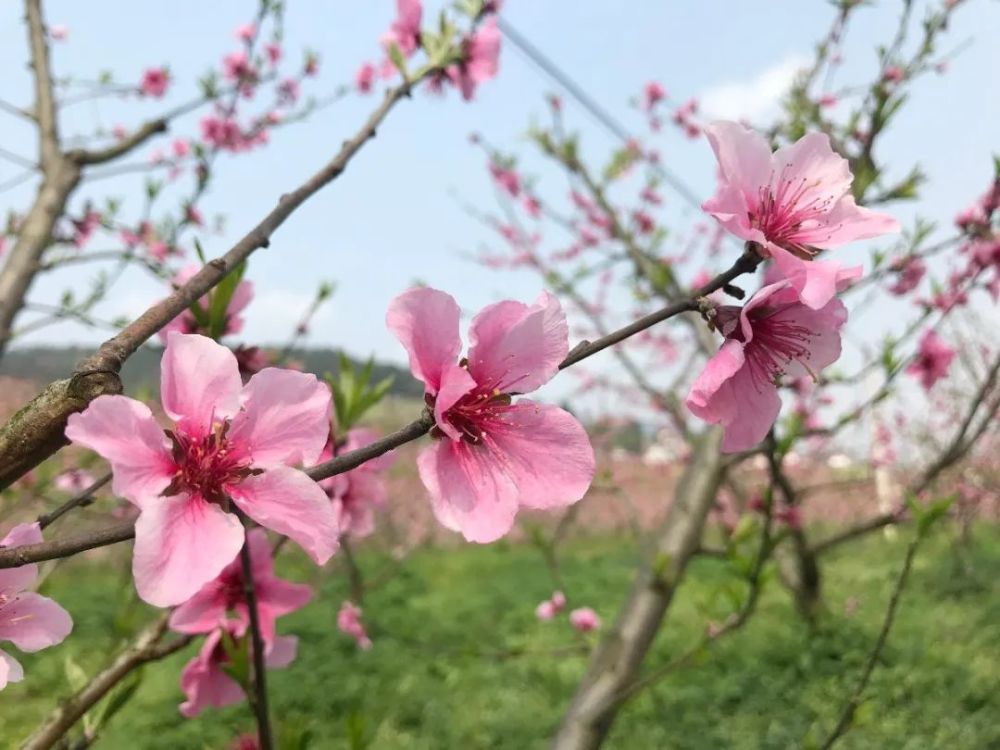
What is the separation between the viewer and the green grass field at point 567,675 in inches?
129

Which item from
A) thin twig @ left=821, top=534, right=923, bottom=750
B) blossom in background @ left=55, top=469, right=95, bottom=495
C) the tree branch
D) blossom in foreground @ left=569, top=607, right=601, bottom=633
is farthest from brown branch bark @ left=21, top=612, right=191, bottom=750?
blossom in foreground @ left=569, top=607, right=601, bottom=633

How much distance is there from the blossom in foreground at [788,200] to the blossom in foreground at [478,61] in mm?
914

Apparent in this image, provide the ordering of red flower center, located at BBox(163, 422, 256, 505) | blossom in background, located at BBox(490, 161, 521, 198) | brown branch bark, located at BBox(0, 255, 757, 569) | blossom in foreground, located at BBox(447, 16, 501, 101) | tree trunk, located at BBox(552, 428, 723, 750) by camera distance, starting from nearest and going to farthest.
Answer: brown branch bark, located at BBox(0, 255, 757, 569) < red flower center, located at BBox(163, 422, 256, 505) < blossom in foreground, located at BBox(447, 16, 501, 101) < tree trunk, located at BBox(552, 428, 723, 750) < blossom in background, located at BBox(490, 161, 521, 198)

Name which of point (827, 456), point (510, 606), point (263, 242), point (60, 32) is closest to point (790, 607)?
point (510, 606)

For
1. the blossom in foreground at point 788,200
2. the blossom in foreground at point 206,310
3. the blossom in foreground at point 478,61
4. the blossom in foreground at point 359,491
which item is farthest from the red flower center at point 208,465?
the blossom in foreground at point 478,61

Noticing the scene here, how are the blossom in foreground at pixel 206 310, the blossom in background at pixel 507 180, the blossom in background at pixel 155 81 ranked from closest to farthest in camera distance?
1. the blossom in foreground at pixel 206 310
2. the blossom in background at pixel 155 81
3. the blossom in background at pixel 507 180

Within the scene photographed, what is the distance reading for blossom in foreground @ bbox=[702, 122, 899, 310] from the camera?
2.05ft

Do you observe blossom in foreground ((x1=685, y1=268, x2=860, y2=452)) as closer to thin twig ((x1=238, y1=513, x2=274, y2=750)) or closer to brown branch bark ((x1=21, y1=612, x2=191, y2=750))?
thin twig ((x1=238, y1=513, x2=274, y2=750))

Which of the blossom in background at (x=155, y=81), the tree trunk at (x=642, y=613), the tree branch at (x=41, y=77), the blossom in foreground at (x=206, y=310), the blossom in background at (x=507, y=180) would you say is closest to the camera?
the blossom in foreground at (x=206, y=310)

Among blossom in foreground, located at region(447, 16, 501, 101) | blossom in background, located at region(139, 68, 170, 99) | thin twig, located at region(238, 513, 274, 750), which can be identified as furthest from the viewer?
blossom in background, located at region(139, 68, 170, 99)

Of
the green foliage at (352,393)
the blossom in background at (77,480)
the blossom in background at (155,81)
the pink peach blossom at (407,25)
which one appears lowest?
the green foliage at (352,393)

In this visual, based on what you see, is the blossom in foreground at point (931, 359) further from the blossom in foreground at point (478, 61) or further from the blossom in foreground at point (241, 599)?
the blossom in foreground at point (241, 599)

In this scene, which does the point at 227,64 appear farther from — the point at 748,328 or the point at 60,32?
the point at 748,328

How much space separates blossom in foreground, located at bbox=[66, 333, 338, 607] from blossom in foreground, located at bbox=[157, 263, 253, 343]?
30 cm
